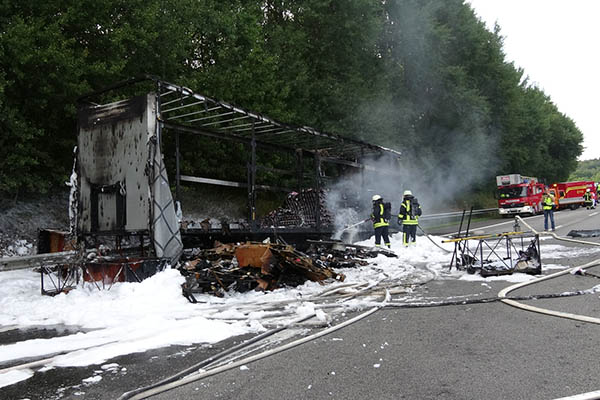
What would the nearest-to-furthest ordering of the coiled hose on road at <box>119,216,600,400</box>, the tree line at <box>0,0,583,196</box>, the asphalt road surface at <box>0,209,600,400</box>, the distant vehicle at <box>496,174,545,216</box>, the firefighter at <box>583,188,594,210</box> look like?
1. the asphalt road surface at <box>0,209,600,400</box>
2. the coiled hose on road at <box>119,216,600,400</box>
3. the tree line at <box>0,0,583,196</box>
4. the distant vehicle at <box>496,174,545,216</box>
5. the firefighter at <box>583,188,594,210</box>

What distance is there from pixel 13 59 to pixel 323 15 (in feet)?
52.5

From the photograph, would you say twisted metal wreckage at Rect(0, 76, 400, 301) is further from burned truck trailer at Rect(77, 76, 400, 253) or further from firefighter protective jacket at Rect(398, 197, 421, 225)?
firefighter protective jacket at Rect(398, 197, 421, 225)

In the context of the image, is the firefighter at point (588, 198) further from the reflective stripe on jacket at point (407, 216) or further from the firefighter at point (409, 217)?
the reflective stripe on jacket at point (407, 216)

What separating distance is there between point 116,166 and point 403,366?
7.11 metres

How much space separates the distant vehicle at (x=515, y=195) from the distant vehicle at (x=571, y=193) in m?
8.05

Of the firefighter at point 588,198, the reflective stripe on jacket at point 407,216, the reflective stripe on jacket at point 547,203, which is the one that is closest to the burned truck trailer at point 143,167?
the reflective stripe on jacket at point 407,216

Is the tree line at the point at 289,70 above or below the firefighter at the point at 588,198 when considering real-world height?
above

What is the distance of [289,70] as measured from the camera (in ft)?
69.5

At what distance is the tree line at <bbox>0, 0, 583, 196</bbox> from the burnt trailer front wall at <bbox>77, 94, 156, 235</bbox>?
231 centimetres

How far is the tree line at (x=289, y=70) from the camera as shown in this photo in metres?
10.9

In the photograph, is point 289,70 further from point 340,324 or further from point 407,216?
point 340,324

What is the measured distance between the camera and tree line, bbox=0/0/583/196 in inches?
429

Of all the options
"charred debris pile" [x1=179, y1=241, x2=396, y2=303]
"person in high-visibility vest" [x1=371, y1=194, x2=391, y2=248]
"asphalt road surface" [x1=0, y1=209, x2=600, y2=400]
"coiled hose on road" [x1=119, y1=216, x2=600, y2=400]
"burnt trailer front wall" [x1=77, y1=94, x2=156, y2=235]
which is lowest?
"asphalt road surface" [x1=0, y1=209, x2=600, y2=400]

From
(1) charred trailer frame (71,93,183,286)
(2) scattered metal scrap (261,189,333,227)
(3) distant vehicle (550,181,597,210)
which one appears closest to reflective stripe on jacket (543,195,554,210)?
(2) scattered metal scrap (261,189,333,227)
